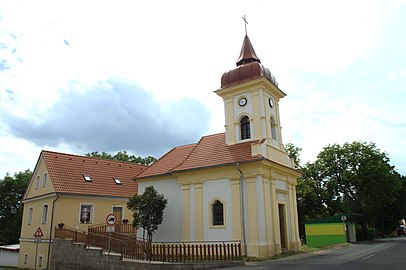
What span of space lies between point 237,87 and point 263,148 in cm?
479

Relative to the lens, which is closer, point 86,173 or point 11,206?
point 86,173

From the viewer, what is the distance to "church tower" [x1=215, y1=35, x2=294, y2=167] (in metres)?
21.8

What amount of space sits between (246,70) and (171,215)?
10.8 meters

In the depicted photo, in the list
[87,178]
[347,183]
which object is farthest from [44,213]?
[347,183]

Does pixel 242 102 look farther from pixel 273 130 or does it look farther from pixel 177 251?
pixel 177 251

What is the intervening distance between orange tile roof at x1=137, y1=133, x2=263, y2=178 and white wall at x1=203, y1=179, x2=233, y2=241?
4.12 feet

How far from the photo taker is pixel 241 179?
20.1m

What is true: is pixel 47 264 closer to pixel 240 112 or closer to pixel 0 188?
pixel 240 112

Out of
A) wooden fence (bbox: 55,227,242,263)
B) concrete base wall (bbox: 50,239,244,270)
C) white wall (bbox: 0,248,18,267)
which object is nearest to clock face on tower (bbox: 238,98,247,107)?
wooden fence (bbox: 55,227,242,263)

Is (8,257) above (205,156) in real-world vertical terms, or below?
below

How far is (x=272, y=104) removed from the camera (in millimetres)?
23562

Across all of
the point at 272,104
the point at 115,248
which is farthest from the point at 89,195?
the point at 272,104

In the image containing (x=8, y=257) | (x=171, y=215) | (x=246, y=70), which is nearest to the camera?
(x=246, y=70)

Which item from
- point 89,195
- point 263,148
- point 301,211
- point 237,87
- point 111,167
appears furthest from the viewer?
point 301,211
